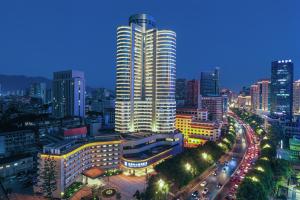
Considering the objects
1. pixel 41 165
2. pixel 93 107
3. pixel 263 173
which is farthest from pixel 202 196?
pixel 93 107

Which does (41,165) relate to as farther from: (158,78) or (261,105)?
(261,105)

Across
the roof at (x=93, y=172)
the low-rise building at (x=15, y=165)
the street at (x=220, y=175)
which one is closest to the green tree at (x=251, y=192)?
the street at (x=220, y=175)

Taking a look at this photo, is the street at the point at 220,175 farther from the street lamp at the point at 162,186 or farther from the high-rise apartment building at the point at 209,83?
the high-rise apartment building at the point at 209,83

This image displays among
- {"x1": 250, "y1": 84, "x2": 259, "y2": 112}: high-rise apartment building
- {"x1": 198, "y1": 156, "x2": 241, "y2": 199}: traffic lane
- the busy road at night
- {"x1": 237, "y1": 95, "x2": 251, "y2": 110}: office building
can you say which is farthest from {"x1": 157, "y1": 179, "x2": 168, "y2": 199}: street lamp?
{"x1": 237, "y1": 95, "x2": 251, "y2": 110}: office building

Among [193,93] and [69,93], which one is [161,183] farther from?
[193,93]

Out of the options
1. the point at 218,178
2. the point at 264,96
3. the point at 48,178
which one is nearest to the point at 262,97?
the point at 264,96

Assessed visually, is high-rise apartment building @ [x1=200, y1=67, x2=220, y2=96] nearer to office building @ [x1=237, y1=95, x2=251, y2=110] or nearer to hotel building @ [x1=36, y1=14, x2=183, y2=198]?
office building @ [x1=237, y1=95, x2=251, y2=110]
